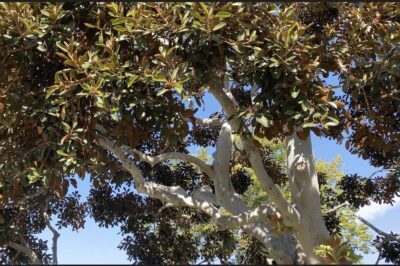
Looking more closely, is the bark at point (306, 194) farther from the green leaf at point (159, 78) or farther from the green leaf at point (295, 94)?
the green leaf at point (159, 78)

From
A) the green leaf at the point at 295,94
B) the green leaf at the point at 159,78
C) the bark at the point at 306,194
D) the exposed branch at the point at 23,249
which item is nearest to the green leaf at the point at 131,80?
the green leaf at the point at 159,78

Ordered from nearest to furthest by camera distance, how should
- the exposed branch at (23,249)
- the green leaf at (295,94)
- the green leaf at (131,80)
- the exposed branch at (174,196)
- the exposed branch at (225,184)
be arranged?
1. the green leaf at (131,80)
2. the green leaf at (295,94)
3. the exposed branch at (174,196)
4. the exposed branch at (225,184)
5. the exposed branch at (23,249)

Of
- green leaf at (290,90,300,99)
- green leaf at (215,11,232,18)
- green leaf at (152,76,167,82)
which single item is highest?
green leaf at (215,11,232,18)

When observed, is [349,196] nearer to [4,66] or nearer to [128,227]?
[128,227]

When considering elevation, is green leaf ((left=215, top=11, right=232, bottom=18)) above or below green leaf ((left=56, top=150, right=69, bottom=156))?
above

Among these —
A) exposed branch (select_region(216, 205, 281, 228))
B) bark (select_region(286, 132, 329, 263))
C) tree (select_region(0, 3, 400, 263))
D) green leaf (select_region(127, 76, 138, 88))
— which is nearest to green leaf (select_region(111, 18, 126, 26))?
tree (select_region(0, 3, 400, 263))

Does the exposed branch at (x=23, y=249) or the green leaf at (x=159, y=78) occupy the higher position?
the exposed branch at (x=23, y=249)

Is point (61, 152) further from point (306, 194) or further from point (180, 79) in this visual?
point (306, 194)

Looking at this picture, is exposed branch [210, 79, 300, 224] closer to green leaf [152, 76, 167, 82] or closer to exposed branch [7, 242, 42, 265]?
green leaf [152, 76, 167, 82]

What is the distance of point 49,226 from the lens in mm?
12938

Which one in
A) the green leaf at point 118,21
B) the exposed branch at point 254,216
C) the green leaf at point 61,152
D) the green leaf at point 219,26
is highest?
the green leaf at point 118,21

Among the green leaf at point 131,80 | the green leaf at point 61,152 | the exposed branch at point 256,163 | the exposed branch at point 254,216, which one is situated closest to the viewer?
the green leaf at point 131,80

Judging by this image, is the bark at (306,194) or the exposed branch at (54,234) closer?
the bark at (306,194)

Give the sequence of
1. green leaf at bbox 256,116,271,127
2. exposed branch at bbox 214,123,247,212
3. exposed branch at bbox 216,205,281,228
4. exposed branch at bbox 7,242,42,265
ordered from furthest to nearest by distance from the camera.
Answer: exposed branch at bbox 7,242,42,265, exposed branch at bbox 214,123,247,212, exposed branch at bbox 216,205,281,228, green leaf at bbox 256,116,271,127
